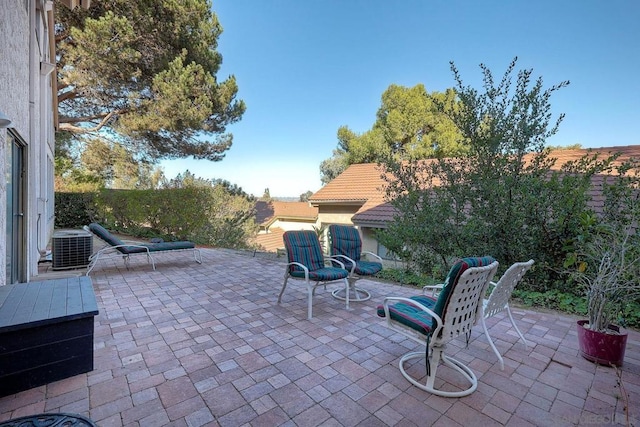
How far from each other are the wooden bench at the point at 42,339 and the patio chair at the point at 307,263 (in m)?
2.20

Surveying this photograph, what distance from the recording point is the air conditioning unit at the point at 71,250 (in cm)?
560

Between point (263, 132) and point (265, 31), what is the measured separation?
777 cm

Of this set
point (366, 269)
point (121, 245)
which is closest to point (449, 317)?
point (366, 269)

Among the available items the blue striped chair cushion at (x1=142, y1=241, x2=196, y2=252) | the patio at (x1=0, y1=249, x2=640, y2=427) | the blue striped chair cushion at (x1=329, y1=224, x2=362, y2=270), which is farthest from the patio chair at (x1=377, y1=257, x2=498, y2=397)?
the blue striped chair cushion at (x1=142, y1=241, x2=196, y2=252)

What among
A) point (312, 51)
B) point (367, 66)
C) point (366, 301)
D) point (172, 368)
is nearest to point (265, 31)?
point (312, 51)

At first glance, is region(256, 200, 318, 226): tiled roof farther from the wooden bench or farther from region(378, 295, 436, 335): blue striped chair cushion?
region(378, 295, 436, 335): blue striped chair cushion

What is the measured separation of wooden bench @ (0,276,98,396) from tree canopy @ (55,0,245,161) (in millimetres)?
9279

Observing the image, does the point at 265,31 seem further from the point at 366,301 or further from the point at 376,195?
the point at 366,301

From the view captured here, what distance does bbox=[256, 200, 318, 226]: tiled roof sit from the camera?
2030cm

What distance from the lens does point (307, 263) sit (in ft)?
14.2

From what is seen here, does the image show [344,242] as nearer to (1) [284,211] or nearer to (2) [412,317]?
(2) [412,317]

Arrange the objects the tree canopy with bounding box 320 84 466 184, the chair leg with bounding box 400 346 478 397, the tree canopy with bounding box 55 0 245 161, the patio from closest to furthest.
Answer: the patio, the chair leg with bounding box 400 346 478 397, the tree canopy with bounding box 55 0 245 161, the tree canopy with bounding box 320 84 466 184

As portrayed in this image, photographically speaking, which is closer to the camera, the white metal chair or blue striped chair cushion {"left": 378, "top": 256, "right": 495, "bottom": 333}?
blue striped chair cushion {"left": 378, "top": 256, "right": 495, "bottom": 333}

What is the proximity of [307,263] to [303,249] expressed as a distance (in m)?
0.22
